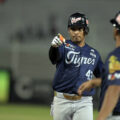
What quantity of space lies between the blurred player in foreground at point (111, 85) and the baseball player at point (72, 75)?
94.9 inches

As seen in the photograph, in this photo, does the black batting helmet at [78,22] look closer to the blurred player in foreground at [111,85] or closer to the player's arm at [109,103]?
the blurred player in foreground at [111,85]

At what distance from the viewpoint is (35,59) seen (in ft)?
59.8

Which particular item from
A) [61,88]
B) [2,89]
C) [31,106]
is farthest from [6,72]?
[61,88]

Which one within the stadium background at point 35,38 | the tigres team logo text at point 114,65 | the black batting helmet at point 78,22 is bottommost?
the stadium background at point 35,38

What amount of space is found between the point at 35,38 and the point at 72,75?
1080cm

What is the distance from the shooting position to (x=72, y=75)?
24.4 feet

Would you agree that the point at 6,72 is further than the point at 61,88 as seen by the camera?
Yes

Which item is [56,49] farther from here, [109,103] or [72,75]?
[109,103]

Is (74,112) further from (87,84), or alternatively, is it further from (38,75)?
(38,75)

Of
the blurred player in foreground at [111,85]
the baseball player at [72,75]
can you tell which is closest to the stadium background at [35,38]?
the baseball player at [72,75]

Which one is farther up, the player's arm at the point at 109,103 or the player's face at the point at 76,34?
the player's face at the point at 76,34

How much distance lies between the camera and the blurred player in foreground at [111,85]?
181 inches

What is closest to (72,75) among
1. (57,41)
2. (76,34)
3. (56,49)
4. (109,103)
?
(56,49)

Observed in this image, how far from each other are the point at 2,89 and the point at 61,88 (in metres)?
9.94
